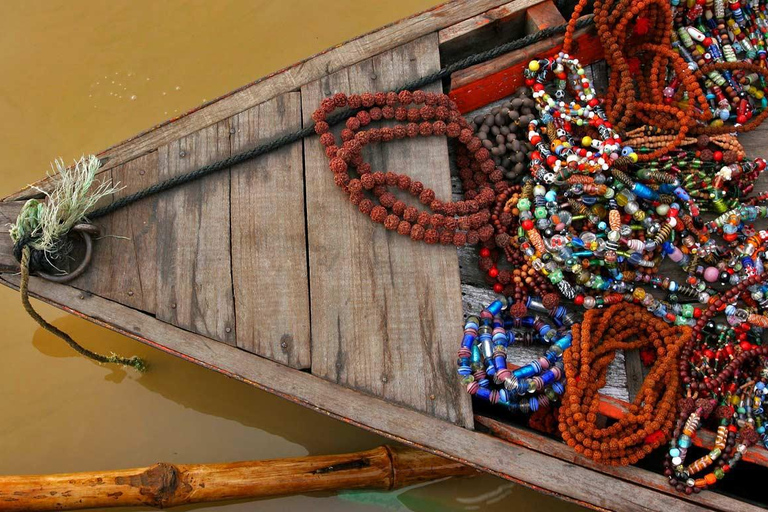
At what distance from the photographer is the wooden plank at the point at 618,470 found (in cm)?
216

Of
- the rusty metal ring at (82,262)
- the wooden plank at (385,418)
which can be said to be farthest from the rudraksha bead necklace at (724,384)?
the rusty metal ring at (82,262)

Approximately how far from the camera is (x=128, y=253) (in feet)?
7.54

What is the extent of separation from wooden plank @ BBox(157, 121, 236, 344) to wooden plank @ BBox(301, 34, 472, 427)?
1.03 feet

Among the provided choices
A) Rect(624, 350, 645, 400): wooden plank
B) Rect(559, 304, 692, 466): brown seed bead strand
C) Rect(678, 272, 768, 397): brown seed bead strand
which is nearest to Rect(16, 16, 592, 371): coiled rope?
Rect(559, 304, 692, 466): brown seed bead strand

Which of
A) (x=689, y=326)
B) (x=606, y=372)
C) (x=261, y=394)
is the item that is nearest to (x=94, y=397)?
(x=261, y=394)

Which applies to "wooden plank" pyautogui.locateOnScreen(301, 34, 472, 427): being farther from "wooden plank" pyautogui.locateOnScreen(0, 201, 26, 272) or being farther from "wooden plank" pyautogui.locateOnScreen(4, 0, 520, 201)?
"wooden plank" pyautogui.locateOnScreen(0, 201, 26, 272)

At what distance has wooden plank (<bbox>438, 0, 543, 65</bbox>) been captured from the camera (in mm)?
2561

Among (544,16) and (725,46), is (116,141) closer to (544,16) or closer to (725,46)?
(544,16)

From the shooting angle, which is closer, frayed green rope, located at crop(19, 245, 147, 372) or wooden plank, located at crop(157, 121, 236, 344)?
frayed green rope, located at crop(19, 245, 147, 372)

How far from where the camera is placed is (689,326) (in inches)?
94.3

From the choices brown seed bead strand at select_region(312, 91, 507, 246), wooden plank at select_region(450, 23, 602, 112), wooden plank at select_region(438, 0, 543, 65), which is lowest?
brown seed bead strand at select_region(312, 91, 507, 246)

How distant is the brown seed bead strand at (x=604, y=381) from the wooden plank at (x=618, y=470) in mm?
59

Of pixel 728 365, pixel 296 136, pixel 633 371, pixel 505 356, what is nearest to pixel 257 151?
pixel 296 136

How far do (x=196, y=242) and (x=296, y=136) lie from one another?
0.54 m
